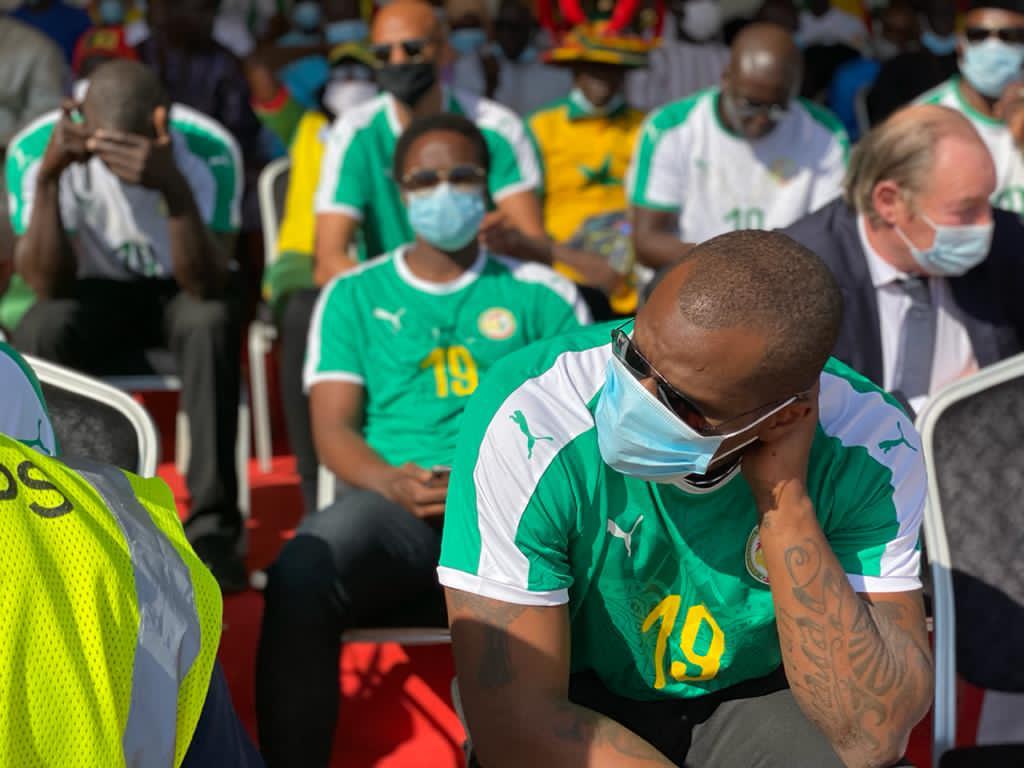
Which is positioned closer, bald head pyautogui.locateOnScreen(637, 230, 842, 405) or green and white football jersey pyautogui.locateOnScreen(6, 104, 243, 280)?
bald head pyautogui.locateOnScreen(637, 230, 842, 405)

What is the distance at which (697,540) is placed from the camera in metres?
2.05

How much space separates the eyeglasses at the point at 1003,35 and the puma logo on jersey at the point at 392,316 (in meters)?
3.24

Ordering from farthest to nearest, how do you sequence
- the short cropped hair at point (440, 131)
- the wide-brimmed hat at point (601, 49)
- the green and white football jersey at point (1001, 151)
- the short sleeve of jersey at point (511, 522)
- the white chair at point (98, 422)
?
the wide-brimmed hat at point (601, 49) < the green and white football jersey at point (1001, 151) < the short cropped hair at point (440, 131) < the white chair at point (98, 422) < the short sleeve of jersey at point (511, 522)

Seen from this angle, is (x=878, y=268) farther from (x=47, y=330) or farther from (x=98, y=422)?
(x=47, y=330)

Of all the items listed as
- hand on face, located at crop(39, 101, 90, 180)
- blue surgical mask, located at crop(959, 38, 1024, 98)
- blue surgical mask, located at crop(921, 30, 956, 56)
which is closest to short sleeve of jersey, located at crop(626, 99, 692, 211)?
blue surgical mask, located at crop(959, 38, 1024, 98)

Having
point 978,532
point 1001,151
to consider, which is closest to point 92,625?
point 978,532

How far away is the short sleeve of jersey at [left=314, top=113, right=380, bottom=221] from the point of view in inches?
173

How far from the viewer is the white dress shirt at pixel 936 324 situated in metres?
3.17

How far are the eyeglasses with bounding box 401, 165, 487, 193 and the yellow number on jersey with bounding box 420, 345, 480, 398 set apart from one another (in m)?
0.48

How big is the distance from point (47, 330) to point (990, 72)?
3.89 metres

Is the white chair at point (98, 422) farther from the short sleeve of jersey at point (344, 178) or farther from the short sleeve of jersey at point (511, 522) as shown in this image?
the short sleeve of jersey at point (344, 178)

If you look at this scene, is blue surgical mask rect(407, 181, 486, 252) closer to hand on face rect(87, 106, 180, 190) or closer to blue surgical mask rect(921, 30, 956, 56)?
hand on face rect(87, 106, 180, 190)

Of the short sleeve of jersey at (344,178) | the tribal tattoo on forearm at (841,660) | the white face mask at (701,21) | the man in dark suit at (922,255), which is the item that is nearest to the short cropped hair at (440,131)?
the short sleeve of jersey at (344,178)

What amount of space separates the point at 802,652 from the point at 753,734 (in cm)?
19
